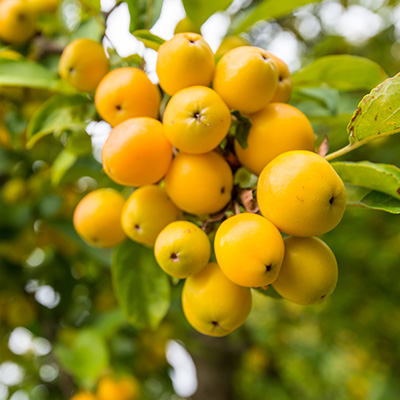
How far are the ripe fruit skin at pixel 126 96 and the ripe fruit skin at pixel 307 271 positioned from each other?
1.04 feet

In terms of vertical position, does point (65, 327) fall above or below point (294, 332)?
above

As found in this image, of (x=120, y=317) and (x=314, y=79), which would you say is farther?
(x=120, y=317)

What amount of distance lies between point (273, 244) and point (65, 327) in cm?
127

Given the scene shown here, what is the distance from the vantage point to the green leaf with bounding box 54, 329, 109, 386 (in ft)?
3.89

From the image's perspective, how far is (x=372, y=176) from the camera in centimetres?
58

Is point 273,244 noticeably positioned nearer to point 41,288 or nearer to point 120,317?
point 120,317

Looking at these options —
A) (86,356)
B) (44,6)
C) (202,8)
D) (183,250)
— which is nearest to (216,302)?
(183,250)

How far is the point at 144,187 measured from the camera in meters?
0.64

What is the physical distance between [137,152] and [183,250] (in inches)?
5.8

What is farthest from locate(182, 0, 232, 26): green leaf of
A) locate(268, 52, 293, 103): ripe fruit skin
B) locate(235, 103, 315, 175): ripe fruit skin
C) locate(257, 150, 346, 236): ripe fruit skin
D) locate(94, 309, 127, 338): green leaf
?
locate(94, 309, 127, 338): green leaf

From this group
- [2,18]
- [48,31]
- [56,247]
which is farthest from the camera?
[56,247]

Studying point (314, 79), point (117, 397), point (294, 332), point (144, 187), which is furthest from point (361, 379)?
point (144, 187)

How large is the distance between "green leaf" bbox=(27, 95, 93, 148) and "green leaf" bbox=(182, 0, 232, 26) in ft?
0.90

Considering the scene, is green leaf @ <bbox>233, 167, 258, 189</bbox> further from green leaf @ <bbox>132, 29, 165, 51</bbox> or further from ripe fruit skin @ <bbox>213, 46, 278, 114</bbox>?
green leaf @ <bbox>132, 29, 165, 51</bbox>
